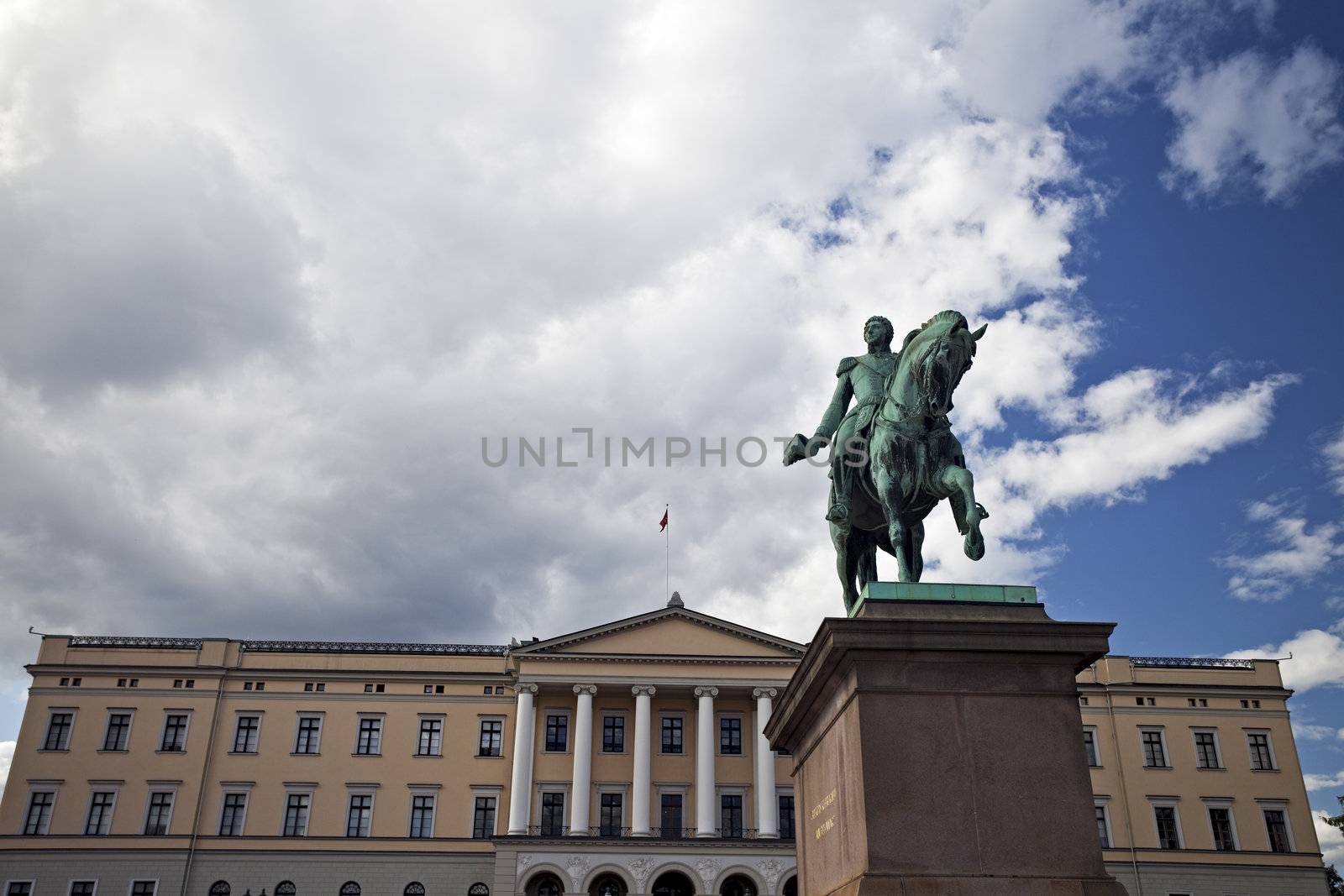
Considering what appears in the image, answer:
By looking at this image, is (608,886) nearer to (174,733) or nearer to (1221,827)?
(174,733)

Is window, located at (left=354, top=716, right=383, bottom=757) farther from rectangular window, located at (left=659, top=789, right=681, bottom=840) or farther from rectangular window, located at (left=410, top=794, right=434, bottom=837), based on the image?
rectangular window, located at (left=659, top=789, right=681, bottom=840)

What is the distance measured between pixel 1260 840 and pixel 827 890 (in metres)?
50.1

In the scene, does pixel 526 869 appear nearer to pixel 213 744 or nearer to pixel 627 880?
pixel 627 880

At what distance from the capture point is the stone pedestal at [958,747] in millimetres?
6641

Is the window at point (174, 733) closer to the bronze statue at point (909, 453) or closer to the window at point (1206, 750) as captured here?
the window at point (1206, 750)

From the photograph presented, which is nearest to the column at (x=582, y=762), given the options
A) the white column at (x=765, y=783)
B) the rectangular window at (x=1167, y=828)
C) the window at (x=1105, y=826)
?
the white column at (x=765, y=783)

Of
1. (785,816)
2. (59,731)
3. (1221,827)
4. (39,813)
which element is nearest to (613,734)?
(785,816)

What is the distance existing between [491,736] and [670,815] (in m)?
8.89

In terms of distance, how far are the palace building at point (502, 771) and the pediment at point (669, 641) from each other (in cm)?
10

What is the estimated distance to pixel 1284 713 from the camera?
51.7 m

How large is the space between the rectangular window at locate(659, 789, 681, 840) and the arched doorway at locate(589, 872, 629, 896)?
271 cm

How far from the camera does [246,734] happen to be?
5019 cm

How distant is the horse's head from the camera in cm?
853

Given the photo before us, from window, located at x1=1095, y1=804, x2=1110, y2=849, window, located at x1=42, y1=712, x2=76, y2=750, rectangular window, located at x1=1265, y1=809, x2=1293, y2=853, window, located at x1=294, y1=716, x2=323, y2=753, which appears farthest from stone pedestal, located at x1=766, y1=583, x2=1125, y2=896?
window, located at x1=42, y1=712, x2=76, y2=750
